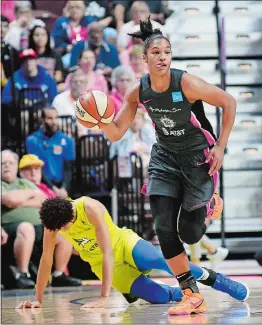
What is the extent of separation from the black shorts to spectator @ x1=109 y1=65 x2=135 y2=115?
5.93m

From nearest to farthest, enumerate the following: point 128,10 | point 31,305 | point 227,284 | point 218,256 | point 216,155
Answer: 1. point 216,155
2. point 227,284
3. point 31,305
4. point 218,256
5. point 128,10

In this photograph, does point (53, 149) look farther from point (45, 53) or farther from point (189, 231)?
point (189, 231)

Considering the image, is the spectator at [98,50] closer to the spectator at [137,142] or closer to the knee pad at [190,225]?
the spectator at [137,142]

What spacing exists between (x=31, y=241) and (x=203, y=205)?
383 centimetres

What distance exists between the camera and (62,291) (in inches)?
352

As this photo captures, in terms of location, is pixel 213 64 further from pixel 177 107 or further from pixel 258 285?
pixel 177 107

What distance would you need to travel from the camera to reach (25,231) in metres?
9.47

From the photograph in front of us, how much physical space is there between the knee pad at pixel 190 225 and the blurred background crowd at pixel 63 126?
3473 millimetres

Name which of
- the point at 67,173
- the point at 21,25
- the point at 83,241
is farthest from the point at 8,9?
the point at 83,241

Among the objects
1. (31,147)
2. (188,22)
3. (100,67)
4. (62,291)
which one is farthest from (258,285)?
(188,22)

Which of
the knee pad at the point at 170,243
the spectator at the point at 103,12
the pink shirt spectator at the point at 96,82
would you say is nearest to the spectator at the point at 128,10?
the spectator at the point at 103,12

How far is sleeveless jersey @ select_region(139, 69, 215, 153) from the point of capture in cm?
588

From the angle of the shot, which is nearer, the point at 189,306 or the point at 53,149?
the point at 189,306

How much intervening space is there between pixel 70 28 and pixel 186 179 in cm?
771
